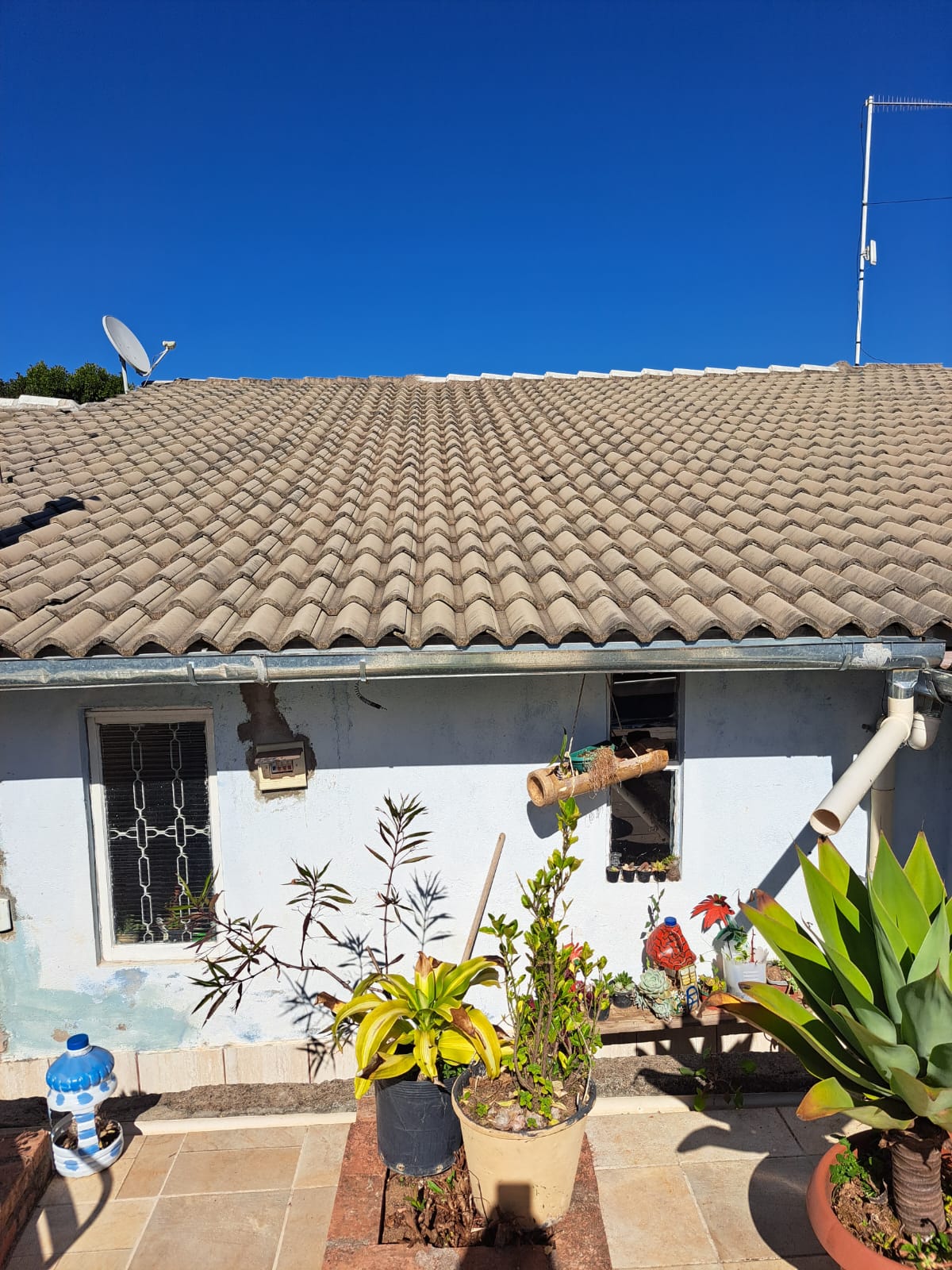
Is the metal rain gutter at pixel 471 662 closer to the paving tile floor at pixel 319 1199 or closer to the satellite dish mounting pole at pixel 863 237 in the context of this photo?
the paving tile floor at pixel 319 1199

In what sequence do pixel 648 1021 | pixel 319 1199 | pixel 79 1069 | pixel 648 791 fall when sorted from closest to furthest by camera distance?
1. pixel 319 1199
2. pixel 79 1069
3. pixel 648 1021
4. pixel 648 791

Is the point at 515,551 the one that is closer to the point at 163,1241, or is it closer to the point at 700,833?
the point at 700,833

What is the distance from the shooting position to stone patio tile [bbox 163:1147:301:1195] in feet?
12.3

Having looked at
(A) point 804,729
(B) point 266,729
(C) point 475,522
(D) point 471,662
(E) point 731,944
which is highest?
(C) point 475,522

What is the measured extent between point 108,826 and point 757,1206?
4.02m

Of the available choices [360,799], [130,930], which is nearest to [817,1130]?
[360,799]

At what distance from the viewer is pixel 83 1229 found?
3.52m

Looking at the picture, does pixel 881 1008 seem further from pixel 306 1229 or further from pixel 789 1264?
pixel 306 1229

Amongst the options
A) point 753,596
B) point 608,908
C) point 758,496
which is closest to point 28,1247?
point 608,908

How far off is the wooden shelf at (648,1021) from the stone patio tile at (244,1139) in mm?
1593

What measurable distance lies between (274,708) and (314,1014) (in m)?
1.91

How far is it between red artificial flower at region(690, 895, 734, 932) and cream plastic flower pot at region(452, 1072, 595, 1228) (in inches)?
69.5

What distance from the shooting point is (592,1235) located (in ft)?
10.3

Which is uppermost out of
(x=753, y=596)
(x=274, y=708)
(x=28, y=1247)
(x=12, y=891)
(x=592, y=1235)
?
(x=753, y=596)
